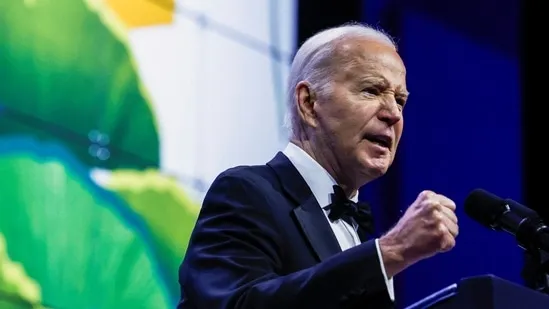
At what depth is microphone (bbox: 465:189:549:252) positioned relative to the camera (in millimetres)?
1834

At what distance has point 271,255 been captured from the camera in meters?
1.77

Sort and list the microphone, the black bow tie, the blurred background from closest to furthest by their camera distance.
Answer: the microphone → the black bow tie → the blurred background

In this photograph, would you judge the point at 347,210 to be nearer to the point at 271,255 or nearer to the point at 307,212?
the point at 307,212

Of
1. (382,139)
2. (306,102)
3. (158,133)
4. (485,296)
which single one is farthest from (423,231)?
(158,133)

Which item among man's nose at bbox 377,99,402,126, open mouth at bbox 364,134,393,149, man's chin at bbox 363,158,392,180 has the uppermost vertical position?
man's nose at bbox 377,99,402,126

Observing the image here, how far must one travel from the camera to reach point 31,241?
2479 millimetres

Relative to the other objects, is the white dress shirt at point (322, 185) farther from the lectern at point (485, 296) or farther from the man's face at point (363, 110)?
the lectern at point (485, 296)

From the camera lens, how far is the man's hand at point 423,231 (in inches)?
58.9

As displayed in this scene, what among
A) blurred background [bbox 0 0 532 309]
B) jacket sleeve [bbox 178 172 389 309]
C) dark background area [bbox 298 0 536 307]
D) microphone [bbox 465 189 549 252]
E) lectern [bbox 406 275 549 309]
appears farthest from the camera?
dark background area [bbox 298 0 536 307]

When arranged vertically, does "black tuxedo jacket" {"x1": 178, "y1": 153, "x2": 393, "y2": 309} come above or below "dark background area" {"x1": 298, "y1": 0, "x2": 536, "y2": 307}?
below

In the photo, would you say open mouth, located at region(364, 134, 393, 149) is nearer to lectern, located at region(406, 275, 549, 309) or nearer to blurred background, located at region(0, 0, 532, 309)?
lectern, located at region(406, 275, 549, 309)

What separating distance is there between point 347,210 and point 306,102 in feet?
0.85

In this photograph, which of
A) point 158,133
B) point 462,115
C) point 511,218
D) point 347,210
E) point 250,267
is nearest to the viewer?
point 250,267

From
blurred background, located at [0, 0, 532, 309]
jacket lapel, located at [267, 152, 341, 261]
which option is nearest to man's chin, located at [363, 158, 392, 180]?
jacket lapel, located at [267, 152, 341, 261]
